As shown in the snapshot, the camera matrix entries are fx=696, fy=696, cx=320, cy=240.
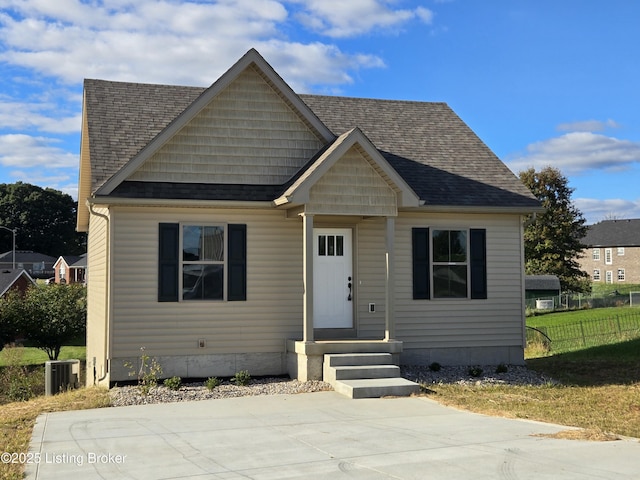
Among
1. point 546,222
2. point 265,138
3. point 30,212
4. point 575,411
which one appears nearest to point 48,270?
point 30,212

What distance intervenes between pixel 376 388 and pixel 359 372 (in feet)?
3.11

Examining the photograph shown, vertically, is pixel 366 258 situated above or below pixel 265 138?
below

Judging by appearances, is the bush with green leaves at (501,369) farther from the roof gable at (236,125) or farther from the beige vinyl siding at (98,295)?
the beige vinyl siding at (98,295)

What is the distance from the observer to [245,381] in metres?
13.1

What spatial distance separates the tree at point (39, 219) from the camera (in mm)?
86875

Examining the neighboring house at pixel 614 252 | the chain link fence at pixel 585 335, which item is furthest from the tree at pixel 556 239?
the neighboring house at pixel 614 252

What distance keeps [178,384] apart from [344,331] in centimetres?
382

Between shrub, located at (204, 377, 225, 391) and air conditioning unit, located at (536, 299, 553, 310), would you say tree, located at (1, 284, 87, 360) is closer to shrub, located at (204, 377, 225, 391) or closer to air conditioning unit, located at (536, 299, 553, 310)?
shrub, located at (204, 377, 225, 391)

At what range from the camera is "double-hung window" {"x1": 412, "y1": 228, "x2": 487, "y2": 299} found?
49.6 feet

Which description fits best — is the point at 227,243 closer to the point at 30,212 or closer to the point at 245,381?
the point at 245,381

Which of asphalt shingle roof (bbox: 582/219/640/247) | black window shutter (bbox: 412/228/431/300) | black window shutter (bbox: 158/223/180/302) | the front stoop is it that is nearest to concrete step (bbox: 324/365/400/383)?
the front stoop

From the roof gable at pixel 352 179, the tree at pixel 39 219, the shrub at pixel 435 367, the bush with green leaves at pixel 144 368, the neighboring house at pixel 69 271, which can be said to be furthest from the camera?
the tree at pixel 39 219

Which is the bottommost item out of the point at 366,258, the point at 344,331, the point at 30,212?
the point at 344,331

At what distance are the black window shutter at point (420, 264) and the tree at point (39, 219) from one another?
8073 centimetres
